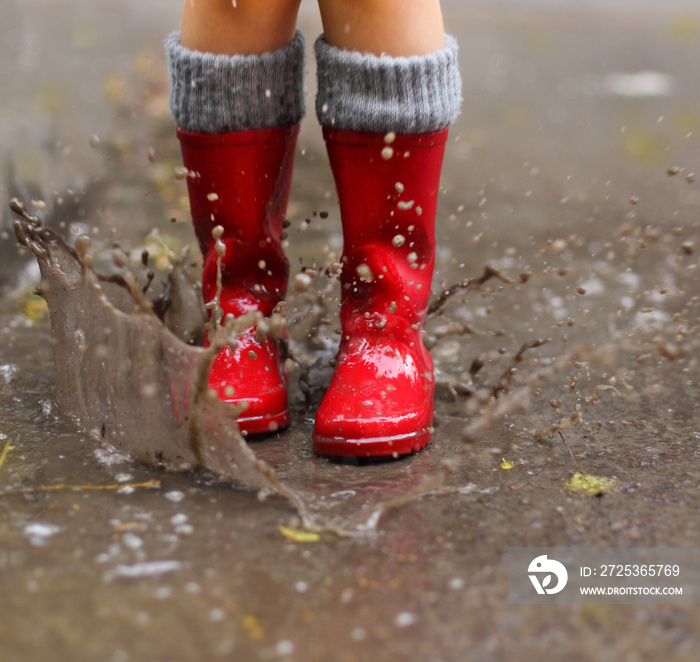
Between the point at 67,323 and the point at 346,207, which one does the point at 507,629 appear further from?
the point at 67,323

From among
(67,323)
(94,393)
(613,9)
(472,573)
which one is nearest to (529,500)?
(472,573)

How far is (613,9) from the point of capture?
30.5 ft

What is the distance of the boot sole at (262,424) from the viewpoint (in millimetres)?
1490

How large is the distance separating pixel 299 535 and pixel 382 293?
0.55 m

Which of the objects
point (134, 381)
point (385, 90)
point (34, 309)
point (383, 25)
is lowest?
point (34, 309)

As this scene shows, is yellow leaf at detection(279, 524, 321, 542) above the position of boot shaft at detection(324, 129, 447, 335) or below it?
below

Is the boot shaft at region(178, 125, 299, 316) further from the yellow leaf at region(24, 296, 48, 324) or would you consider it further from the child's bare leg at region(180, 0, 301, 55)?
the yellow leaf at region(24, 296, 48, 324)

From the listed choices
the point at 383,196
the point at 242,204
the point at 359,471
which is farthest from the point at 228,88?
the point at 359,471

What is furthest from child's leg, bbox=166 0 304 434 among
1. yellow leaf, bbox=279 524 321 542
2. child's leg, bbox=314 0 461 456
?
yellow leaf, bbox=279 524 321 542

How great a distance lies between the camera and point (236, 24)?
1.47 metres

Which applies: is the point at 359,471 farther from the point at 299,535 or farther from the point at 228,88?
the point at 228,88

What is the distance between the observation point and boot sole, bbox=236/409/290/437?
1.49m

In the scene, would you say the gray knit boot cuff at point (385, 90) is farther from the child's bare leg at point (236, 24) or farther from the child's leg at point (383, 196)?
the child's bare leg at point (236, 24)

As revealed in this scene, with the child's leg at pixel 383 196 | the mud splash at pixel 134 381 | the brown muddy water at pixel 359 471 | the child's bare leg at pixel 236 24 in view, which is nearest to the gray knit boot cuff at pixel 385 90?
the child's leg at pixel 383 196
